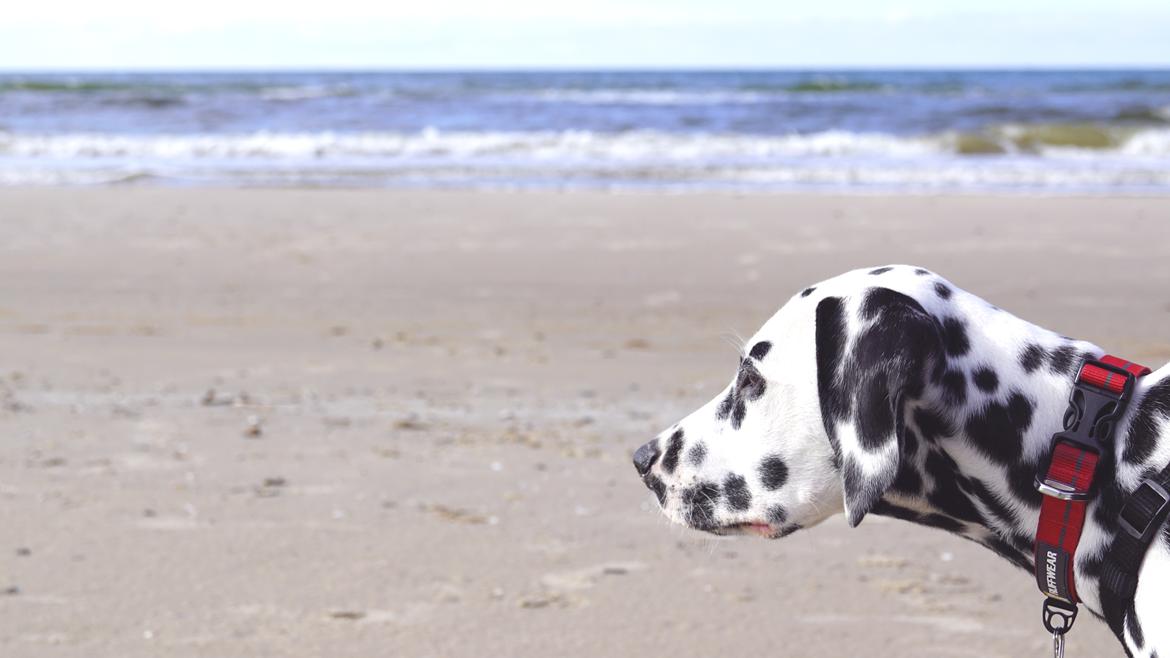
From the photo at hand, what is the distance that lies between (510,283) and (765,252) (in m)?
2.31

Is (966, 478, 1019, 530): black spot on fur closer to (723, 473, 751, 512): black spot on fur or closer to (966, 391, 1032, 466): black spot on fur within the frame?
(966, 391, 1032, 466): black spot on fur

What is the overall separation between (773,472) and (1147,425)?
2.21 ft

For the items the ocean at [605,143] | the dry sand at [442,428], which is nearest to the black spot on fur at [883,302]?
the dry sand at [442,428]

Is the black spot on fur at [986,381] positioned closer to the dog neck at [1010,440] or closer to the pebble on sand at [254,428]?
the dog neck at [1010,440]

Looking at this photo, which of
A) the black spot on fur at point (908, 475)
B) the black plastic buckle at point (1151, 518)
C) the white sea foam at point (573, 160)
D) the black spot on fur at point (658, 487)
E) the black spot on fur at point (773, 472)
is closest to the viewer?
the black plastic buckle at point (1151, 518)

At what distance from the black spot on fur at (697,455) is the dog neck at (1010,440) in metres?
0.38

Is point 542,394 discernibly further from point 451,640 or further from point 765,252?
point 765,252

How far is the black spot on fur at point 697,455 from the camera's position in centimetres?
249

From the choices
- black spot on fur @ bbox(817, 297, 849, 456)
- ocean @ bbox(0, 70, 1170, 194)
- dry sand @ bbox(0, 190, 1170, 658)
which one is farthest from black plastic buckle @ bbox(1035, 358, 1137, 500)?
ocean @ bbox(0, 70, 1170, 194)

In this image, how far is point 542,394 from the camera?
655 cm

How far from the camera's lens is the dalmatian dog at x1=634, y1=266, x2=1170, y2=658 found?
2.09 meters

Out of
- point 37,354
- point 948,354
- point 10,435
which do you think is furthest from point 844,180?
point 948,354

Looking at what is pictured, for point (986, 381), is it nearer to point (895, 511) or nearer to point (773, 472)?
point (895, 511)

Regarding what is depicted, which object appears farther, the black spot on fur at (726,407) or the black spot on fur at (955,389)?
the black spot on fur at (726,407)
